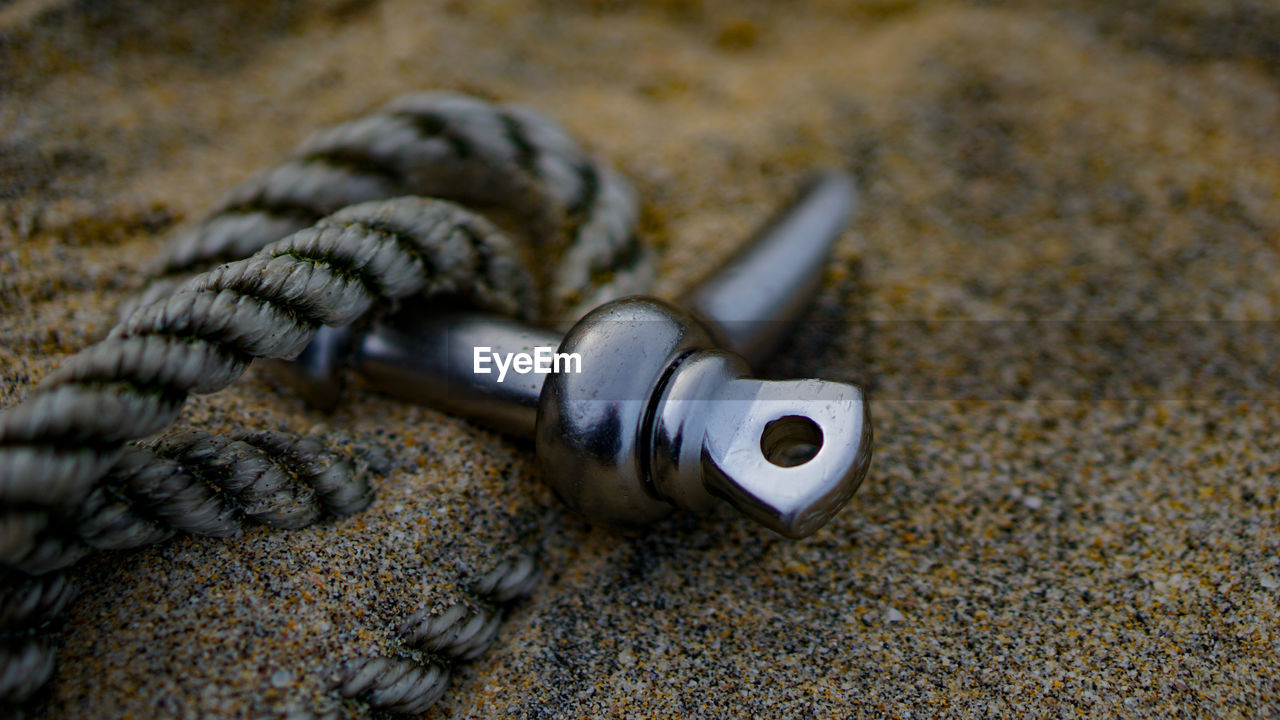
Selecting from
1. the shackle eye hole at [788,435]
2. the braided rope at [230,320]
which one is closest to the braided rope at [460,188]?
the braided rope at [230,320]

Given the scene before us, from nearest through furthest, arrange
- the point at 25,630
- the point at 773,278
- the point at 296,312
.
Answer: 1. the point at 25,630
2. the point at 296,312
3. the point at 773,278

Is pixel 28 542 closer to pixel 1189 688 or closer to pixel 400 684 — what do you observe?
pixel 400 684

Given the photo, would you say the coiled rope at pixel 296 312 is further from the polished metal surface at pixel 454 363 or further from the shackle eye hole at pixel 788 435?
the shackle eye hole at pixel 788 435

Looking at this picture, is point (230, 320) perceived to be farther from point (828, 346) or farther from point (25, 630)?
point (828, 346)

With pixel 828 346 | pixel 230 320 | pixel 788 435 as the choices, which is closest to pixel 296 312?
pixel 230 320

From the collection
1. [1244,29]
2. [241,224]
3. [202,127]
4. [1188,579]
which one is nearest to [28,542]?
[241,224]

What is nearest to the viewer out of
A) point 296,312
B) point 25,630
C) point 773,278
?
point 25,630
